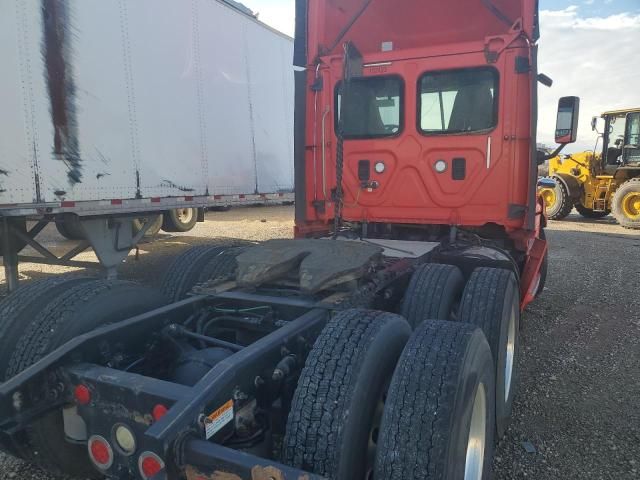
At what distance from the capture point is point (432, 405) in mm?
1833

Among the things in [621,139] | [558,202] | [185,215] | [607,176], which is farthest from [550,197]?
[185,215]

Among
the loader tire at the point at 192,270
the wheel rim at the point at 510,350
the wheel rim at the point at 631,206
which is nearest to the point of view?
the wheel rim at the point at 510,350

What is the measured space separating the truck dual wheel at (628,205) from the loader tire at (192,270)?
47.1ft

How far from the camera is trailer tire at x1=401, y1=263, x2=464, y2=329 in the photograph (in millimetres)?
3291

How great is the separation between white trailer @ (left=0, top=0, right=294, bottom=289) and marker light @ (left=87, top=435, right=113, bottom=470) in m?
3.43

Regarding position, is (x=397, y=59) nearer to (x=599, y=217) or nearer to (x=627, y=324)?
(x=627, y=324)

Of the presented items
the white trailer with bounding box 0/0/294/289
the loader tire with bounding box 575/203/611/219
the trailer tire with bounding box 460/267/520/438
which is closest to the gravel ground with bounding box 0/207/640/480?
the trailer tire with bounding box 460/267/520/438

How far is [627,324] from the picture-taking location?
18.0 ft

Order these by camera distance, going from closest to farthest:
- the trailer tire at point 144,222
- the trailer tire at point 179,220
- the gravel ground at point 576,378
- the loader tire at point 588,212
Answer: the gravel ground at point 576,378 < the trailer tire at point 144,222 < the trailer tire at point 179,220 < the loader tire at point 588,212

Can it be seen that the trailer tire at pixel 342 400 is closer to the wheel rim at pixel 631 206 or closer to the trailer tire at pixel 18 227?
the trailer tire at pixel 18 227

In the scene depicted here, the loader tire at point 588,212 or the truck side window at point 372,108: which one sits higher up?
the truck side window at point 372,108

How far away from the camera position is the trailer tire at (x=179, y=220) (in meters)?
10.0

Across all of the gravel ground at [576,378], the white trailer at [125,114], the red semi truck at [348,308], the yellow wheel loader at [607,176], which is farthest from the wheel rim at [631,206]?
the white trailer at [125,114]

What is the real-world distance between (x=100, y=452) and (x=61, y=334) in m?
0.76
